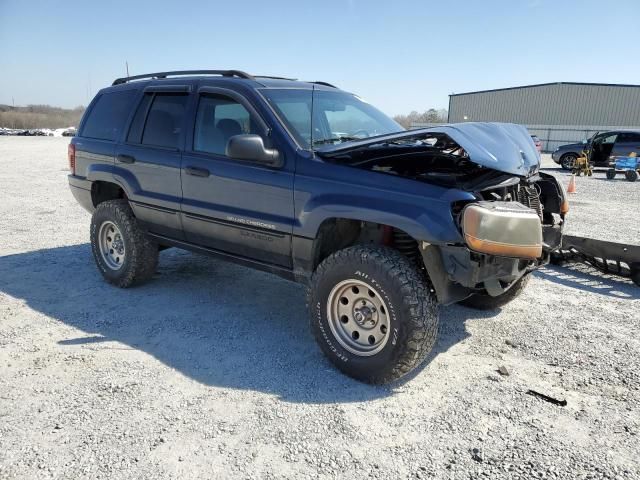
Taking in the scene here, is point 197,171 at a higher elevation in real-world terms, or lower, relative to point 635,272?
higher

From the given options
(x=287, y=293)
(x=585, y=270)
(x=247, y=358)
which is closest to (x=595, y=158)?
(x=585, y=270)

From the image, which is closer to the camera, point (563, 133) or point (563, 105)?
point (563, 133)

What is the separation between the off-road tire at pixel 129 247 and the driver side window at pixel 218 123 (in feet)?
3.92

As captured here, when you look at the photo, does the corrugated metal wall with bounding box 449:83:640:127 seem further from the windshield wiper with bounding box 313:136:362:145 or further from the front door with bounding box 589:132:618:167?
the windshield wiper with bounding box 313:136:362:145

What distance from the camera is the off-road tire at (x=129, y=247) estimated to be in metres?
4.62

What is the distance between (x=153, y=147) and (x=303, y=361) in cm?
240

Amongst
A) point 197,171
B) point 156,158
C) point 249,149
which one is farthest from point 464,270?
point 156,158

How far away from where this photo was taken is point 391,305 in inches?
116

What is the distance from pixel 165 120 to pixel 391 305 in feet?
9.03

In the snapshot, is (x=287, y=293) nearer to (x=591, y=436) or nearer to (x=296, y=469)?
(x=296, y=469)

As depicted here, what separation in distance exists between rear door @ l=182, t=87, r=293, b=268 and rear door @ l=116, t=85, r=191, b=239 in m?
0.17

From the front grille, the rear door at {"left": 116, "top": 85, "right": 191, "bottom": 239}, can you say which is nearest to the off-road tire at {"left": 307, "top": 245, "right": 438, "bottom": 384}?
the front grille

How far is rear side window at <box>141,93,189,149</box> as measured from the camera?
4188mm

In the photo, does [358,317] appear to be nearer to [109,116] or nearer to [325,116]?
[325,116]
